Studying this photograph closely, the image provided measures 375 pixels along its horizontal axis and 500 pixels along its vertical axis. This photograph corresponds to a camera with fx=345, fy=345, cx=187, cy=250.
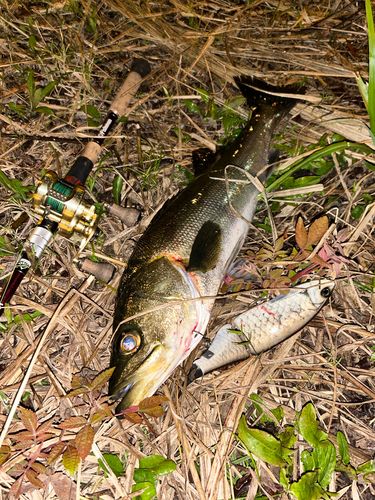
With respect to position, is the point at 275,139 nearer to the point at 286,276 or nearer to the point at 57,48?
the point at 286,276

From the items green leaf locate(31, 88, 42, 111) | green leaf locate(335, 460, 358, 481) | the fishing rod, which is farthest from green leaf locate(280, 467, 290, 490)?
green leaf locate(31, 88, 42, 111)

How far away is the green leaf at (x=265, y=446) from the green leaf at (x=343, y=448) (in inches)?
16.3

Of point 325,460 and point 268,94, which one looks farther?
point 268,94

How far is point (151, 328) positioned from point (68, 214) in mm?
1153

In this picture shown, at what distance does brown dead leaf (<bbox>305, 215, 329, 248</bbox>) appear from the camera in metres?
2.74

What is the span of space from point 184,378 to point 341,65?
3.28 metres

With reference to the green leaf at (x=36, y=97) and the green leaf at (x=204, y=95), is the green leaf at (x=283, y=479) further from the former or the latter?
the green leaf at (x=36, y=97)

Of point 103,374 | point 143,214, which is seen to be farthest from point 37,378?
point 143,214

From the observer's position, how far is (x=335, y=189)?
3252 millimetres

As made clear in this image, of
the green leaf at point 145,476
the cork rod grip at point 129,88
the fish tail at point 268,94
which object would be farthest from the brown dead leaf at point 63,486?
the fish tail at point 268,94

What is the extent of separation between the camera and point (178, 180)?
3.40 meters

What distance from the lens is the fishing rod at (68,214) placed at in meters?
2.77

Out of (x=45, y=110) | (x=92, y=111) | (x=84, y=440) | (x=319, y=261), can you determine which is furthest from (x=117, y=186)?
(x=84, y=440)

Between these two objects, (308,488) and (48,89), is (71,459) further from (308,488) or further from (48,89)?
(48,89)
